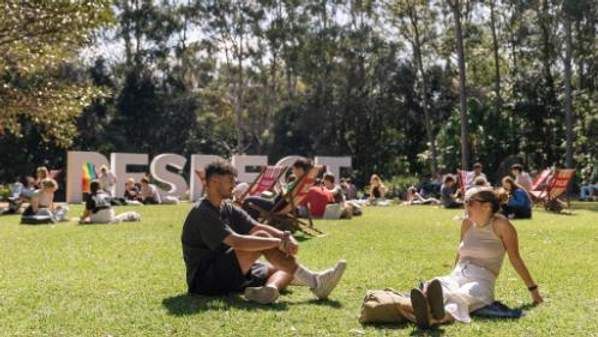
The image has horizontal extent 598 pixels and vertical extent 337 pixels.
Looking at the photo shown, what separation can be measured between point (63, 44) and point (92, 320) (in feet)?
18.6

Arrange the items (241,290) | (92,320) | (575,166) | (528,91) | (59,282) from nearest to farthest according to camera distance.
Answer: (92,320) → (241,290) → (59,282) → (575,166) → (528,91)

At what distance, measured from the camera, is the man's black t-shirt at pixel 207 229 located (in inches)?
199

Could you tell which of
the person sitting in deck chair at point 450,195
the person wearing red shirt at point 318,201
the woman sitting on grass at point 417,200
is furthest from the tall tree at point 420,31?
the person wearing red shirt at point 318,201

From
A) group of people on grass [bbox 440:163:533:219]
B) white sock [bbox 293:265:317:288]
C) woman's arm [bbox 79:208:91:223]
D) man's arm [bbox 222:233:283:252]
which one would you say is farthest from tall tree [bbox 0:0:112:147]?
group of people on grass [bbox 440:163:533:219]

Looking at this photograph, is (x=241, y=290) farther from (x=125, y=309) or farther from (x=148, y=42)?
(x=148, y=42)

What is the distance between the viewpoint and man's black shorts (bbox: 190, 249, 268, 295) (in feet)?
17.2

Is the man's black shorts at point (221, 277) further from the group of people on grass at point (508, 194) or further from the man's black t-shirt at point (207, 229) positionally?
the group of people on grass at point (508, 194)

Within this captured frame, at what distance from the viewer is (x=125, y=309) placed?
4992 mm

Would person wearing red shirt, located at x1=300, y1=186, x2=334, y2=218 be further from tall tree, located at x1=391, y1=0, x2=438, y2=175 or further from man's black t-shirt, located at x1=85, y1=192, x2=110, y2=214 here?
tall tree, located at x1=391, y1=0, x2=438, y2=175

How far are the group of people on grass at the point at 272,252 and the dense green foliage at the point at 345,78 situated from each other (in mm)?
26834

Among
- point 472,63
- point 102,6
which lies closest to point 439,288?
point 102,6

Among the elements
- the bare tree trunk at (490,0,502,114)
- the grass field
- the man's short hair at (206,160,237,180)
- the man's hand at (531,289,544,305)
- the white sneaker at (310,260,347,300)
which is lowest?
the grass field

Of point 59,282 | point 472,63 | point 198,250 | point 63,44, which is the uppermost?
point 472,63

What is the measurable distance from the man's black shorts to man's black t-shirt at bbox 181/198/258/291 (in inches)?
1.6
